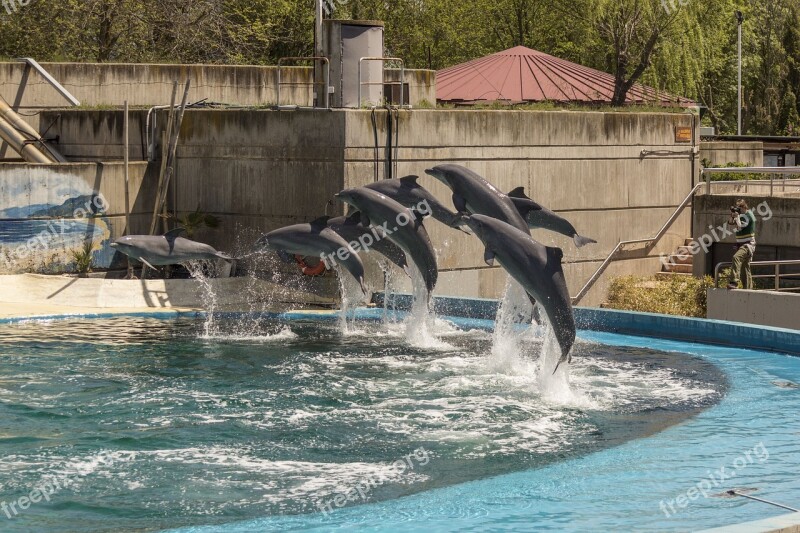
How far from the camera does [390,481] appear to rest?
12.5m

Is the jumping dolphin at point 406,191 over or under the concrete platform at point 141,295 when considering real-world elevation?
over

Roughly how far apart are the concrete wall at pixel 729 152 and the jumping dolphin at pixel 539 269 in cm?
2439

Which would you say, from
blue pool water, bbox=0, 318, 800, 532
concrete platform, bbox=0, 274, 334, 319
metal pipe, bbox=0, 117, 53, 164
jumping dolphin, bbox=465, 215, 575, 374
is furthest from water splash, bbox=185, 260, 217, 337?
jumping dolphin, bbox=465, 215, 575, 374

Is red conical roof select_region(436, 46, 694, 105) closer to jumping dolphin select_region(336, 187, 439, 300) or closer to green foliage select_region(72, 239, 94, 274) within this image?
green foliage select_region(72, 239, 94, 274)

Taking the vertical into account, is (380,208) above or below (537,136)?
below

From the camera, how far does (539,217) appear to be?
18859 mm

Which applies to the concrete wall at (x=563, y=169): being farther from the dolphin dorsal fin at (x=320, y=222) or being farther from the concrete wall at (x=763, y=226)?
the dolphin dorsal fin at (x=320, y=222)

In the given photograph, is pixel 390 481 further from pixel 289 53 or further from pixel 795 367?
pixel 289 53

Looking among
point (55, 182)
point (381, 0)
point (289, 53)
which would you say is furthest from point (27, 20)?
point (381, 0)

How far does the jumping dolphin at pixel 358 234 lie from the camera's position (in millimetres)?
20375

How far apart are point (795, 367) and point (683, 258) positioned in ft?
36.9

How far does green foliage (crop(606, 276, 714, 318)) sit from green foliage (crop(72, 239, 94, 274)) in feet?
37.6

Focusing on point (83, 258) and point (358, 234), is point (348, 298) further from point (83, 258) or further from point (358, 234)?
point (83, 258)

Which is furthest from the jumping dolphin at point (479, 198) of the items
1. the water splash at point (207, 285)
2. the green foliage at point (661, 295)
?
the green foliage at point (661, 295)
